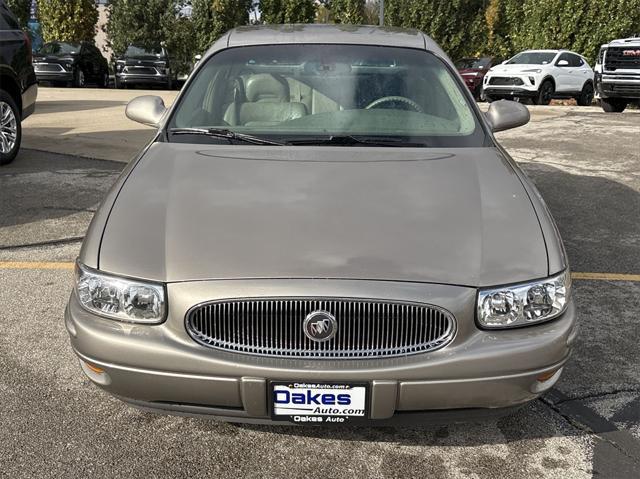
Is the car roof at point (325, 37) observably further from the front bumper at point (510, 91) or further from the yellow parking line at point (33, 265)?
the front bumper at point (510, 91)

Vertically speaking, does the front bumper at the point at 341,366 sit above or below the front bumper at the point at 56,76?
above

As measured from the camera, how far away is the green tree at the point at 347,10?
30.1 meters

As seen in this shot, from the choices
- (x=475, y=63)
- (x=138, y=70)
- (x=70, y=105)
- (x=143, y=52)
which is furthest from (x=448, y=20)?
(x=70, y=105)

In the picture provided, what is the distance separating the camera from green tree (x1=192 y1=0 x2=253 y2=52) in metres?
28.3

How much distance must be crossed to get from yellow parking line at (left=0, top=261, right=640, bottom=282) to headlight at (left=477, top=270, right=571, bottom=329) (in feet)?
7.69

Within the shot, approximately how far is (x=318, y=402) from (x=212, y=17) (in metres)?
28.6

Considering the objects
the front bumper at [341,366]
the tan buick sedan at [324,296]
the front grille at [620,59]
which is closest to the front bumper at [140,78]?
the front grille at [620,59]

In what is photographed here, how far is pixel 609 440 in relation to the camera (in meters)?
2.72

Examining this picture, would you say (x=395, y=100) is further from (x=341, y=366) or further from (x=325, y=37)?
(x=341, y=366)

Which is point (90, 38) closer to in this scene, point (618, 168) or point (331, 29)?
point (618, 168)

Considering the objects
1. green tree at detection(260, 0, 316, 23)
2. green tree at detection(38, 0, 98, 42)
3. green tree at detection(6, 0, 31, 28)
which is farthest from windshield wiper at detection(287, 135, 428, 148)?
green tree at detection(6, 0, 31, 28)

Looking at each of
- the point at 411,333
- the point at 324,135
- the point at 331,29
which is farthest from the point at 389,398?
the point at 331,29

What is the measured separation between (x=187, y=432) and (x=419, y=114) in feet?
6.50

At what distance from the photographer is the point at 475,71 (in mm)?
22469
